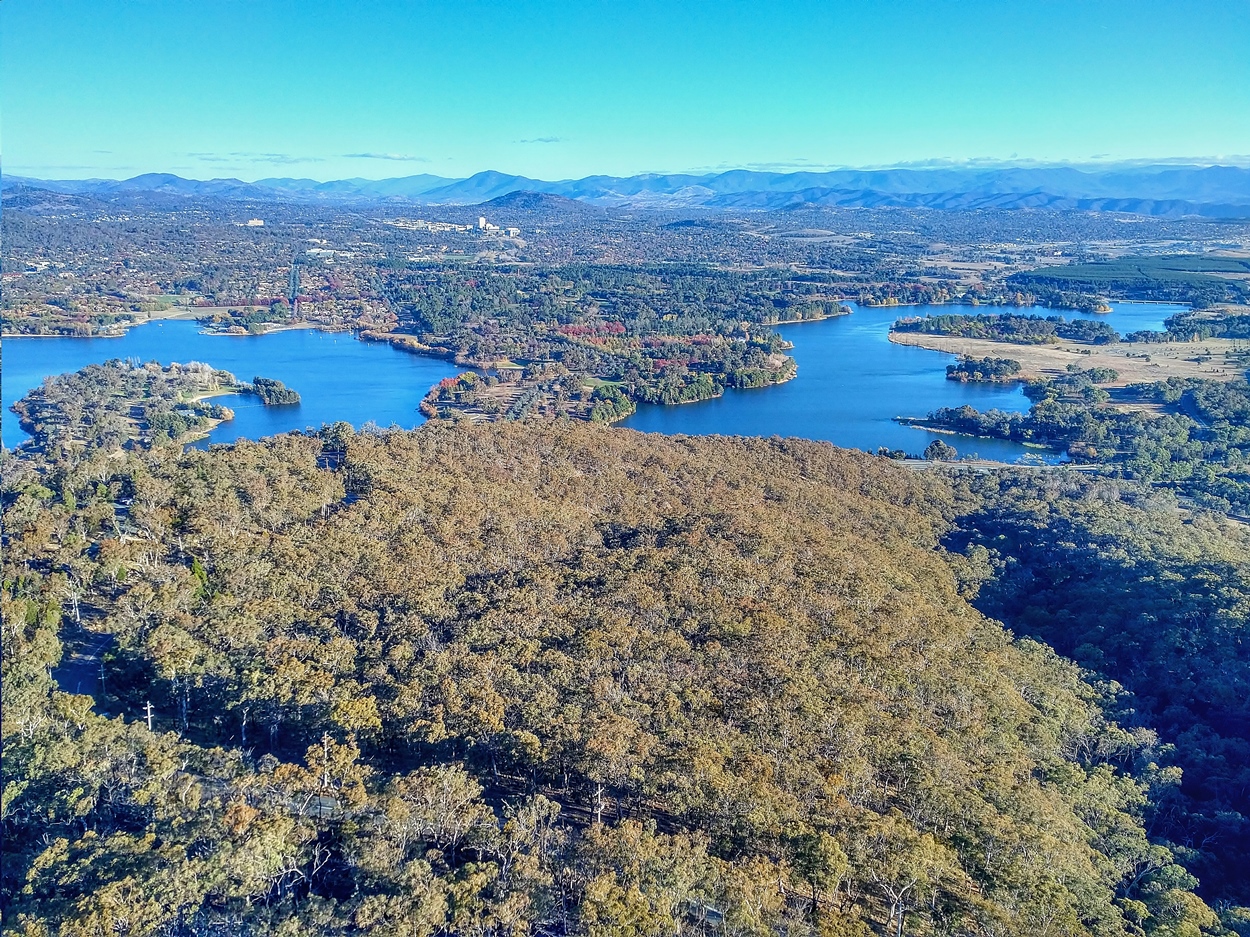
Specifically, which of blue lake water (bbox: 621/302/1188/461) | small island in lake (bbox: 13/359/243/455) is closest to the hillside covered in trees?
small island in lake (bbox: 13/359/243/455)

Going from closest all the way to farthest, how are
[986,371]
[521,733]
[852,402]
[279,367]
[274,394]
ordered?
[521,733] < [274,394] < [852,402] < [986,371] < [279,367]

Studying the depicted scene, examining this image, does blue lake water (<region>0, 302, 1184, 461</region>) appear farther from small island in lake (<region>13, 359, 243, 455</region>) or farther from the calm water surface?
small island in lake (<region>13, 359, 243, 455</region>)

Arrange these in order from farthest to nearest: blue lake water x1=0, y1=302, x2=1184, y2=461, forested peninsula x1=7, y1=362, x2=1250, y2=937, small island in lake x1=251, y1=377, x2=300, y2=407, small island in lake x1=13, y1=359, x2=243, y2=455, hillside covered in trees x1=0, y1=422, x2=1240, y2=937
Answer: small island in lake x1=251, y1=377, x2=300, y2=407
blue lake water x1=0, y1=302, x2=1184, y2=461
small island in lake x1=13, y1=359, x2=243, y2=455
forested peninsula x1=7, y1=362, x2=1250, y2=937
hillside covered in trees x1=0, y1=422, x2=1240, y2=937

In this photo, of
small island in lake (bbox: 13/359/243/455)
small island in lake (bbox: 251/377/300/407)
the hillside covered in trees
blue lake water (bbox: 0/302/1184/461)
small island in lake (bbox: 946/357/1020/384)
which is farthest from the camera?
small island in lake (bbox: 946/357/1020/384)

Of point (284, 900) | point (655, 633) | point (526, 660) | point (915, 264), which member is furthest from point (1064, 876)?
point (915, 264)

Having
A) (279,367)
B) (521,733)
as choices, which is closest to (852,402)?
(279,367)

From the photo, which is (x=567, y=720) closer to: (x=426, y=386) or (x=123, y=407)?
(x=123, y=407)

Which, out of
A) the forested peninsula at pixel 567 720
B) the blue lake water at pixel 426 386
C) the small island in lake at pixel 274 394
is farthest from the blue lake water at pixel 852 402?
the forested peninsula at pixel 567 720
